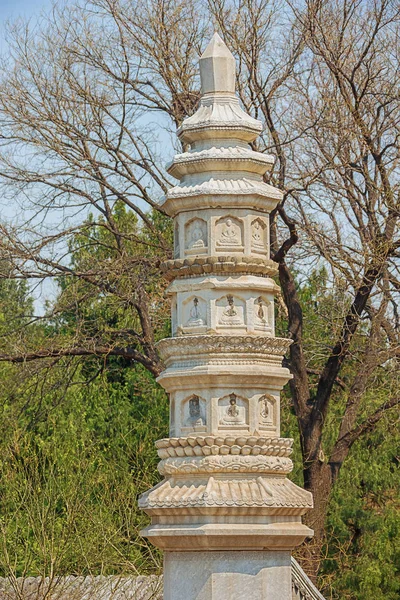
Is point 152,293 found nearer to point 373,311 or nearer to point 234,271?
point 373,311

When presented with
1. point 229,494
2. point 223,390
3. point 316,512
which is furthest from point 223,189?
point 316,512

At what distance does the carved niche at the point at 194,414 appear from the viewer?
9.34 meters

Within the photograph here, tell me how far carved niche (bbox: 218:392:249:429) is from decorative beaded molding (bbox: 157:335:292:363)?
326 mm

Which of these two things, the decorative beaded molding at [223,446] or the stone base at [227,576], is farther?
the decorative beaded molding at [223,446]

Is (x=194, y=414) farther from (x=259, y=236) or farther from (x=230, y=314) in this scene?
(x=259, y=236)

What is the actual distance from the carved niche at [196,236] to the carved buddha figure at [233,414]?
3.58 ft

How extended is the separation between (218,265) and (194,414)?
3.50 ft

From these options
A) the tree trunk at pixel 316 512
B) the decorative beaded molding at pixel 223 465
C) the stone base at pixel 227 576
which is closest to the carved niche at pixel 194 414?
the decorative beaded molding at pixel 223 465

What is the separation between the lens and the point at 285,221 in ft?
58.9

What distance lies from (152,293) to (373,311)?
11.1 ft

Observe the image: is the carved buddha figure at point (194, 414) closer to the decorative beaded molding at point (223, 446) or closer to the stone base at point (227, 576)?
the decorative beaded molding at point (223, 446)

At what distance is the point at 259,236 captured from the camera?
9.77m

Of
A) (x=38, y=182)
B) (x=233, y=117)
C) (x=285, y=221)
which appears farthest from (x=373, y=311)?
(x=233, y=117)

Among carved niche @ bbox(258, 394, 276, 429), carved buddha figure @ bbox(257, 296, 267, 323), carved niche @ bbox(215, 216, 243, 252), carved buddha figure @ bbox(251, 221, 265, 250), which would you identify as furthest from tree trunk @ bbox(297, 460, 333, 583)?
carved niche @ bbox(215, 216, 243, 252)
